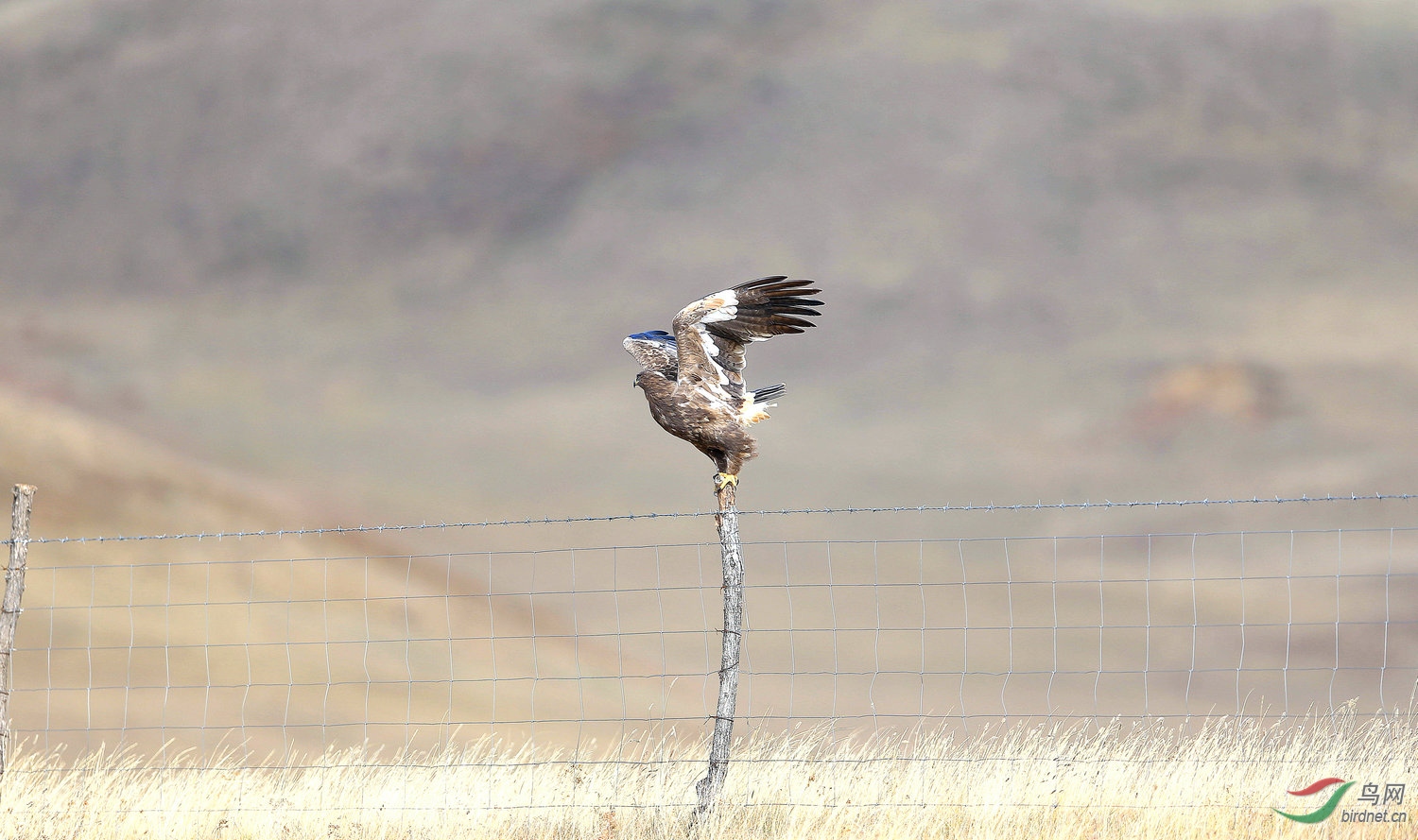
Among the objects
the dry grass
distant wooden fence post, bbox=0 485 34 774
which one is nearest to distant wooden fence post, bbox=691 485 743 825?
the dry grass

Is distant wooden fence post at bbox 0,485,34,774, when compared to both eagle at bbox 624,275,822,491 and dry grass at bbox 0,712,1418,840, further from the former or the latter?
eagle at bbox 624,275,822,491

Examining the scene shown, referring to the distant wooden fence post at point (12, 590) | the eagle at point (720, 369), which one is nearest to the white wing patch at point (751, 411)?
the eagle at point (720, 369)

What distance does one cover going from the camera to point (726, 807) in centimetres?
676

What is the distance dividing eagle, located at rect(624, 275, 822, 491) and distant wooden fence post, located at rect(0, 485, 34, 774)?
375 cm

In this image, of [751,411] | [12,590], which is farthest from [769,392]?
[12,590]

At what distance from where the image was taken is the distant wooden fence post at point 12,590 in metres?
7.08

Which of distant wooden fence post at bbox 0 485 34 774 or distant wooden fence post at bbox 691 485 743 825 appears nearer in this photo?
distant wooden fence post at bbox 691 485 743 825

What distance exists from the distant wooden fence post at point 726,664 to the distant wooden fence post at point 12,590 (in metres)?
4.07

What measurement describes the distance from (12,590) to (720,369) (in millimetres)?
4376

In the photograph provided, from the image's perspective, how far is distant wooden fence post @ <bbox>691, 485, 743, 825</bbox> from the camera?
261 inches

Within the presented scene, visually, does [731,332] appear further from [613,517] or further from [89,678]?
[89,678]

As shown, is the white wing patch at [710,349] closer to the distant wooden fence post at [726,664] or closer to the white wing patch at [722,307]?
the white wing patch at [722,307]

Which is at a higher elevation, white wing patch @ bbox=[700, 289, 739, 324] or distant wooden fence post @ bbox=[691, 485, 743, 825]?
white wing patch @ bbox=[700, 289, 739, 324]

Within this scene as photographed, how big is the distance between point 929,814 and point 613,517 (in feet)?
8.09
